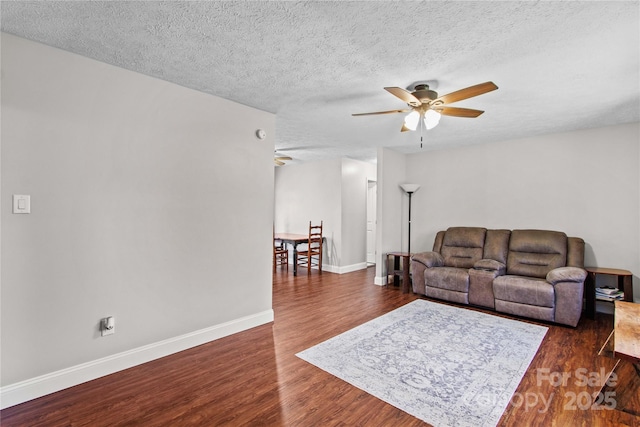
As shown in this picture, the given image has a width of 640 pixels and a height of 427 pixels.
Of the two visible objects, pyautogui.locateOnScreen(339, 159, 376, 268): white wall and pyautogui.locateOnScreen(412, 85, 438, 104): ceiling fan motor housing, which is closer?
pyautogui.locateOnScreen(412, 85, 438, 104): ceiling fan motor housing

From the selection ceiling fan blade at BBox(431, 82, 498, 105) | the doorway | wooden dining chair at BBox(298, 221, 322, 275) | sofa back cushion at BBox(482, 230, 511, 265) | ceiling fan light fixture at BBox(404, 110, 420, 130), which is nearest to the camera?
ceiling fan blade at BBox(431, 82, 498, 105)

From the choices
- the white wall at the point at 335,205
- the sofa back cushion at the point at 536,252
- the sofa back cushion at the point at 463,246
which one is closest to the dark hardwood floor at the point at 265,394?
the sofa back cushion at the point at 536,252

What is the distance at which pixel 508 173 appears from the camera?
457 centimetres

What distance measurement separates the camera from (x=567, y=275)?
10.7 feet

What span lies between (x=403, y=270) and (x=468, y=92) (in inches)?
121

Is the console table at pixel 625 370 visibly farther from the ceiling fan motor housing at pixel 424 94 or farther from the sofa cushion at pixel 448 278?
the ceiling fan motor housing at pixel 424 94

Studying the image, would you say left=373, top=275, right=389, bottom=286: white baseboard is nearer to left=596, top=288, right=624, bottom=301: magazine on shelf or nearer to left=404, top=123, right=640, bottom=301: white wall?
left=404, top=123, right=640, bottom=301: white wall

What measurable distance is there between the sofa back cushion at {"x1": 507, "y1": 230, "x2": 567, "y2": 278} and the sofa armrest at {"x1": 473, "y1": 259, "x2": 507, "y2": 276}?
0.69 ft

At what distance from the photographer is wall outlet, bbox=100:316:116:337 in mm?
2250

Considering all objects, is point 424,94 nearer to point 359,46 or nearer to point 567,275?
point 359,46

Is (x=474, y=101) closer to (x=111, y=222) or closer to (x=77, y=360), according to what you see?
(x=111, y=222)

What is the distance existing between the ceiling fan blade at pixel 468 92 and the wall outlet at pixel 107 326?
3.12 metres

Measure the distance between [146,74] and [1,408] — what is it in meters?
2.48

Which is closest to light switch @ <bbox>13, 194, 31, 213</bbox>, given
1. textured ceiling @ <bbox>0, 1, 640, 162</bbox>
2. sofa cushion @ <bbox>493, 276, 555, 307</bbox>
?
textured ceiling @ <bbox>0, 1, 640, 162</bbox>
